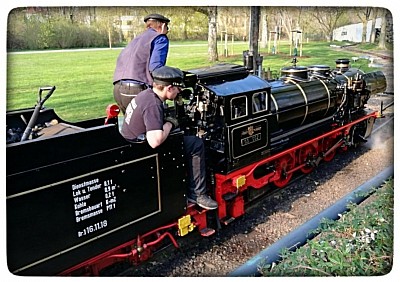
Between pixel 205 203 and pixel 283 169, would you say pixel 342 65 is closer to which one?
pixel 283 169

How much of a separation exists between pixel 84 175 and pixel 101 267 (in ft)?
3.43

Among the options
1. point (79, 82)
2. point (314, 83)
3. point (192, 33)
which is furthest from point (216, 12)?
point (314, 83)

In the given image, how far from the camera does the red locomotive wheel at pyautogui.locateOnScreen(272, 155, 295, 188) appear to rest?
6.33 metres

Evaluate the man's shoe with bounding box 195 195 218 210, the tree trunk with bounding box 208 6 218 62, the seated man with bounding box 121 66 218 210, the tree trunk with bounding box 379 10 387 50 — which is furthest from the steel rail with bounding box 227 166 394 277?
the tree trunk with bounding box 208 6 218 62

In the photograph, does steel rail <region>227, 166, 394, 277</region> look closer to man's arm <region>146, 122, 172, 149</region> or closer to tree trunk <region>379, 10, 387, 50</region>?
tree trunk <region>379, 10, 387, 50</region>

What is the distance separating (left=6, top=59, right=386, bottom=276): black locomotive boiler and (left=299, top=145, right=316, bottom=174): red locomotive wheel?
36 millimetres

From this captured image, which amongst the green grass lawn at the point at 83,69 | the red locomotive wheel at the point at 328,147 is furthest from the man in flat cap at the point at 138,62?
the red locomotive wheel at the point at 328,147

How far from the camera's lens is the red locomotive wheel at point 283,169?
6332 millimetres

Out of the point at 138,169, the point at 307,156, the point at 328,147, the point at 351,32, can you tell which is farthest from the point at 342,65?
the point at 138,169

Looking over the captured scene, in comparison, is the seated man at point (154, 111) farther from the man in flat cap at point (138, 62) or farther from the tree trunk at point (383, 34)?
the tree trunk at point (383, 34)

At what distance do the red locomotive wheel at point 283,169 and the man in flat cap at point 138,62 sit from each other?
2535 millimetres
